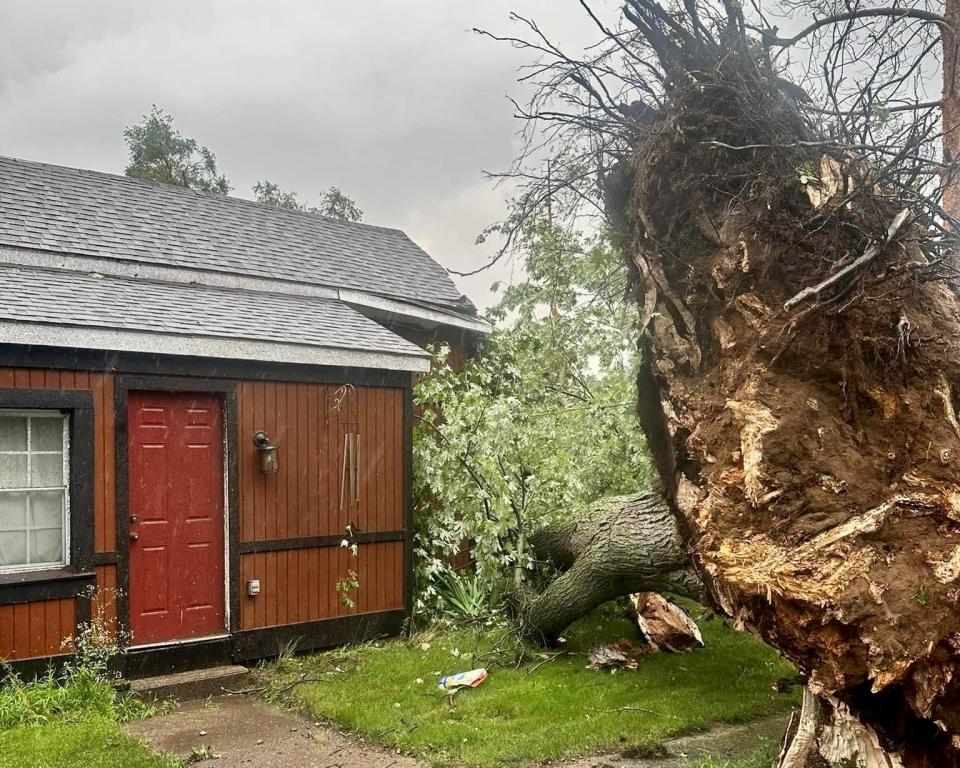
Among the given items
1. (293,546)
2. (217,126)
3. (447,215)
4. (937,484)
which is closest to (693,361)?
(937,484)

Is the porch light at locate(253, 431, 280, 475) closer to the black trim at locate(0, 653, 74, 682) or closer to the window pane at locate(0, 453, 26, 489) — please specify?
the window pane at locate(0, 453, 26, 489)

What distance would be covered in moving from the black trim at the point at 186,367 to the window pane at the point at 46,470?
2.32 feet

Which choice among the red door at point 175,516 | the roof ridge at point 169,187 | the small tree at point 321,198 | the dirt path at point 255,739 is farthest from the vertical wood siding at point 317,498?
the small tree at point 321,198

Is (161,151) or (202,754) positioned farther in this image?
(161,151)

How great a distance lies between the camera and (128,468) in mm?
6883

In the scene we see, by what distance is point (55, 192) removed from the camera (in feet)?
30.4

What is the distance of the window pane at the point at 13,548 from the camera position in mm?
6348

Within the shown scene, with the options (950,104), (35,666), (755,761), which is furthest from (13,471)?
(950,104)

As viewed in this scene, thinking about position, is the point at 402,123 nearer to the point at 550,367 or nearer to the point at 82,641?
the point at 550,367

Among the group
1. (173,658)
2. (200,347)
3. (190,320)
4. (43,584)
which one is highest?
(190,320)

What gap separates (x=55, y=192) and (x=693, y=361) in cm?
771

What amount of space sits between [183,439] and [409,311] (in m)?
3.91

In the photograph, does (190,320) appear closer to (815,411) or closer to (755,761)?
(815,411)

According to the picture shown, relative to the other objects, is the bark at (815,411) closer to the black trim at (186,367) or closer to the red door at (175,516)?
the black trim at (186,367)
